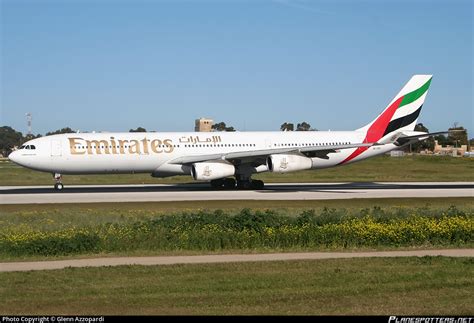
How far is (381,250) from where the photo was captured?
19500 mm

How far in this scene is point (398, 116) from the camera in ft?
160

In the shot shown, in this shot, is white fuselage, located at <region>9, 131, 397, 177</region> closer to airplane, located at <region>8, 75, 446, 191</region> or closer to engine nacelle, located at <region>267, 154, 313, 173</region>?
airplane, located at <region>8, 75, 446, 191</region>

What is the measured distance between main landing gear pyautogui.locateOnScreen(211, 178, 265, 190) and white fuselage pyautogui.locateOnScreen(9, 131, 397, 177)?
1.17 metres

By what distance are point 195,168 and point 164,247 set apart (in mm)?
22691

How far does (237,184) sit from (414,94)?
15.0m

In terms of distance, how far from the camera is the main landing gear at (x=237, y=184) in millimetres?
45062

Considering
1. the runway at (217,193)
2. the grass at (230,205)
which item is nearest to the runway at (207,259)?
the grass at (230,205)

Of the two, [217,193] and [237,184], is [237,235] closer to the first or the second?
[217,193]

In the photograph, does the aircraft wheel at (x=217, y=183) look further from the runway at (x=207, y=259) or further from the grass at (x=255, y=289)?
the grass at (x=255, y=289)

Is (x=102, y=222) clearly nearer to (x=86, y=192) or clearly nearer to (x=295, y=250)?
(x=295, y=250)

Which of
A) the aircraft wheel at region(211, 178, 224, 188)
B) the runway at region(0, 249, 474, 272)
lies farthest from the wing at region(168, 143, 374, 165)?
the runway at region(0, 249, 474, 272)

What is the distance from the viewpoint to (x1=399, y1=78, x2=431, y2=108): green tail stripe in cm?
4916

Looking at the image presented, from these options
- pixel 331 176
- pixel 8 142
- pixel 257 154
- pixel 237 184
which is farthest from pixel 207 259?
pixel 8 142

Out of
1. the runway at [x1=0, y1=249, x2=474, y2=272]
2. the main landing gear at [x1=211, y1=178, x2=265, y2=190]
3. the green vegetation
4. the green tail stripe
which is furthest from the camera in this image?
the green tail stripe
